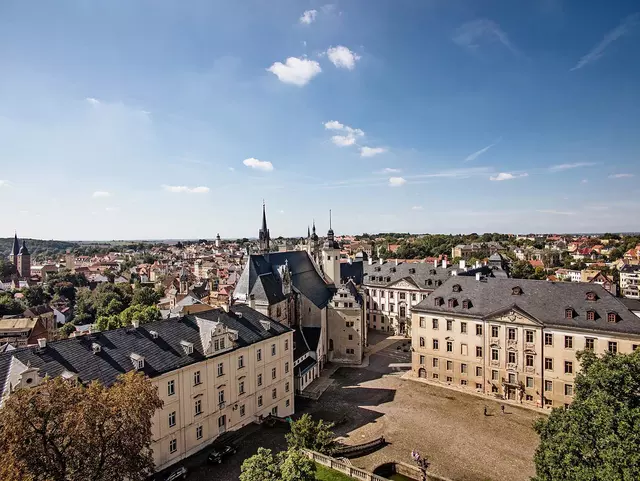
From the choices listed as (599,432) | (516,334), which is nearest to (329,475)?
(599,432)

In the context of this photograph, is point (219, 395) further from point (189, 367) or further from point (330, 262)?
point (330, 262)

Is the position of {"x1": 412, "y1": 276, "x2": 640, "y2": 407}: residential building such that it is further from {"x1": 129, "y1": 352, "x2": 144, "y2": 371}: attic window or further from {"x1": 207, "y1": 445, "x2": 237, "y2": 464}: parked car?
{"x1": 129, "y1": 352, "x2": 144, "y2": 371}: attic window

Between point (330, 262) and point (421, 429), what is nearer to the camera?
point (421, 429)

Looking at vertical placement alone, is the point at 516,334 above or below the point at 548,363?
above

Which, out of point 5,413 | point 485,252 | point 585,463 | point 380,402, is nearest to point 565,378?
point 380,402

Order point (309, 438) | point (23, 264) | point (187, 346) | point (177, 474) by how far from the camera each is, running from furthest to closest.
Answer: point (23, 264) → point (187, 346) → point (309, 438) → point (177, 474)

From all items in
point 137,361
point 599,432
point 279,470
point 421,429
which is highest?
point 137,361

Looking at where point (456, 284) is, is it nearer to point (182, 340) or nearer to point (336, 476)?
point (336, 476)
